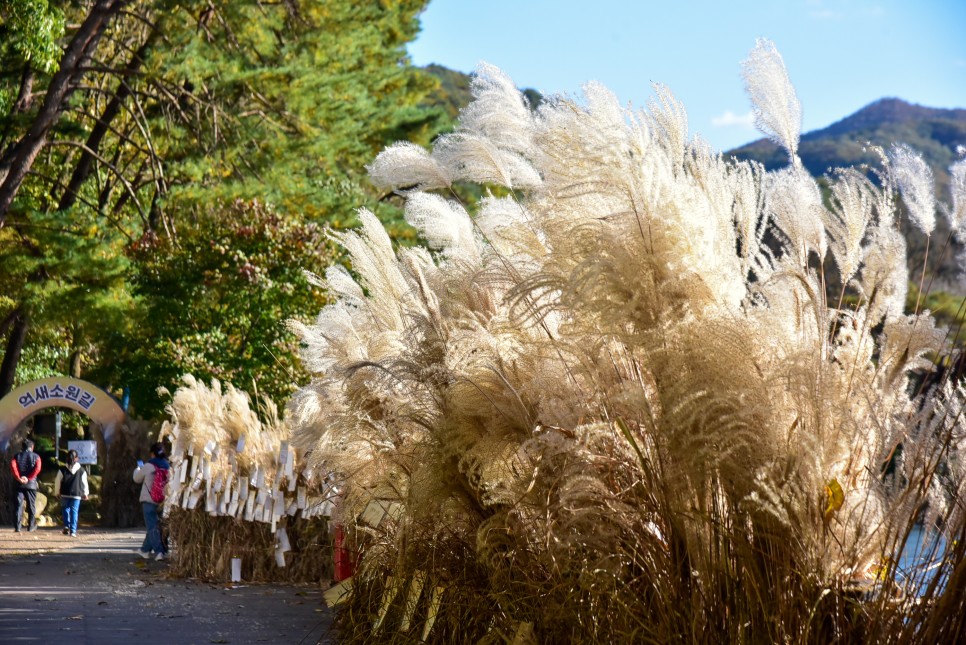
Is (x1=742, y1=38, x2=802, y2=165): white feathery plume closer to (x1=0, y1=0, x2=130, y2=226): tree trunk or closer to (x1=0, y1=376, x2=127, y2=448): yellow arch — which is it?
(x1=0, y1=0, x2=130, y2=226): tree trunk

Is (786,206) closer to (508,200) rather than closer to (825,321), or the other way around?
(825,321)

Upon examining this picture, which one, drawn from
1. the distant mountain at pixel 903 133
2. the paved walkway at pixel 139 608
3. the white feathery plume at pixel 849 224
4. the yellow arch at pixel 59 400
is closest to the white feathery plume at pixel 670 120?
the white feathery plume at pixel 849 224

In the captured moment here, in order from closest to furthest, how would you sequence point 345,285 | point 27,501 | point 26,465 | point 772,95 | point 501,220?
point 772,95, point 501,220, point 345,285, point 26,465, point 27,501

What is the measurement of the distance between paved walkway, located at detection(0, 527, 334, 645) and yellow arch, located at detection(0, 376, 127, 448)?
8.04m

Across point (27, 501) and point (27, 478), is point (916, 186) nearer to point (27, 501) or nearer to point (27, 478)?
point (27, 478)

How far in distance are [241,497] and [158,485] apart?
148 inches

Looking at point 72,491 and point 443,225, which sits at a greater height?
point 443,225

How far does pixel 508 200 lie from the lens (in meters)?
4.84

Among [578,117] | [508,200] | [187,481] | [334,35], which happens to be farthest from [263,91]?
[578,117]

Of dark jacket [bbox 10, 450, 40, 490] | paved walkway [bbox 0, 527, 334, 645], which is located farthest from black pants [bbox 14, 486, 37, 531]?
paved walkway [bbox 0, 527, 334, 645]

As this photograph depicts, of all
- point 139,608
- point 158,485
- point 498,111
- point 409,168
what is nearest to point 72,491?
point 158,485

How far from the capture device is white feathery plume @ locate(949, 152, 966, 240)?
307cm

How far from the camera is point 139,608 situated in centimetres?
951


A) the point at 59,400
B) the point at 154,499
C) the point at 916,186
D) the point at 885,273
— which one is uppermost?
the point at 916,186
